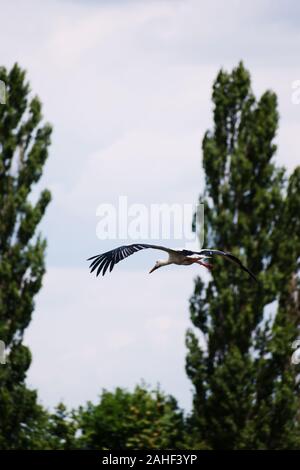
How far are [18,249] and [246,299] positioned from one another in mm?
6043

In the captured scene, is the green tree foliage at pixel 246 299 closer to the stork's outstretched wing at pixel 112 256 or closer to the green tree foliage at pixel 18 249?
the green tree foliage at pixel 18 249

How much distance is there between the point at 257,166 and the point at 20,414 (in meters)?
8.93

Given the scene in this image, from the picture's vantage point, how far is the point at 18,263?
3159 centimetres

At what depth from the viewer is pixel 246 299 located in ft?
103

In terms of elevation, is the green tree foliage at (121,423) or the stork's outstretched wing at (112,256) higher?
the green tree foliage at (121,423)

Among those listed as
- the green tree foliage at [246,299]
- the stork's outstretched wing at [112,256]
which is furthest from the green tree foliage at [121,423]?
the stork's outstretched wing at [112,256]

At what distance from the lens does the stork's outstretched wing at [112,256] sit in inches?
327

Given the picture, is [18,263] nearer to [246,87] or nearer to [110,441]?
[110,441]

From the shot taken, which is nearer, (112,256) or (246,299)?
(112,256)

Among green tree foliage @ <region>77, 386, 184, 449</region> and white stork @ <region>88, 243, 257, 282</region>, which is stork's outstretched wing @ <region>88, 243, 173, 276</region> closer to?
white stork @ <region>88, 243, 257, 282</region>

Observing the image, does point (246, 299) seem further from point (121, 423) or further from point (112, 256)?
point (112, 256)

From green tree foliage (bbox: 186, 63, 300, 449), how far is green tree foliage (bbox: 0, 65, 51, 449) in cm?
424

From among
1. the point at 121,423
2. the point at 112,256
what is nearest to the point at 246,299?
the point at 121,423

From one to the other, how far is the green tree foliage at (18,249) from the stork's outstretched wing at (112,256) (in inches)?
888
